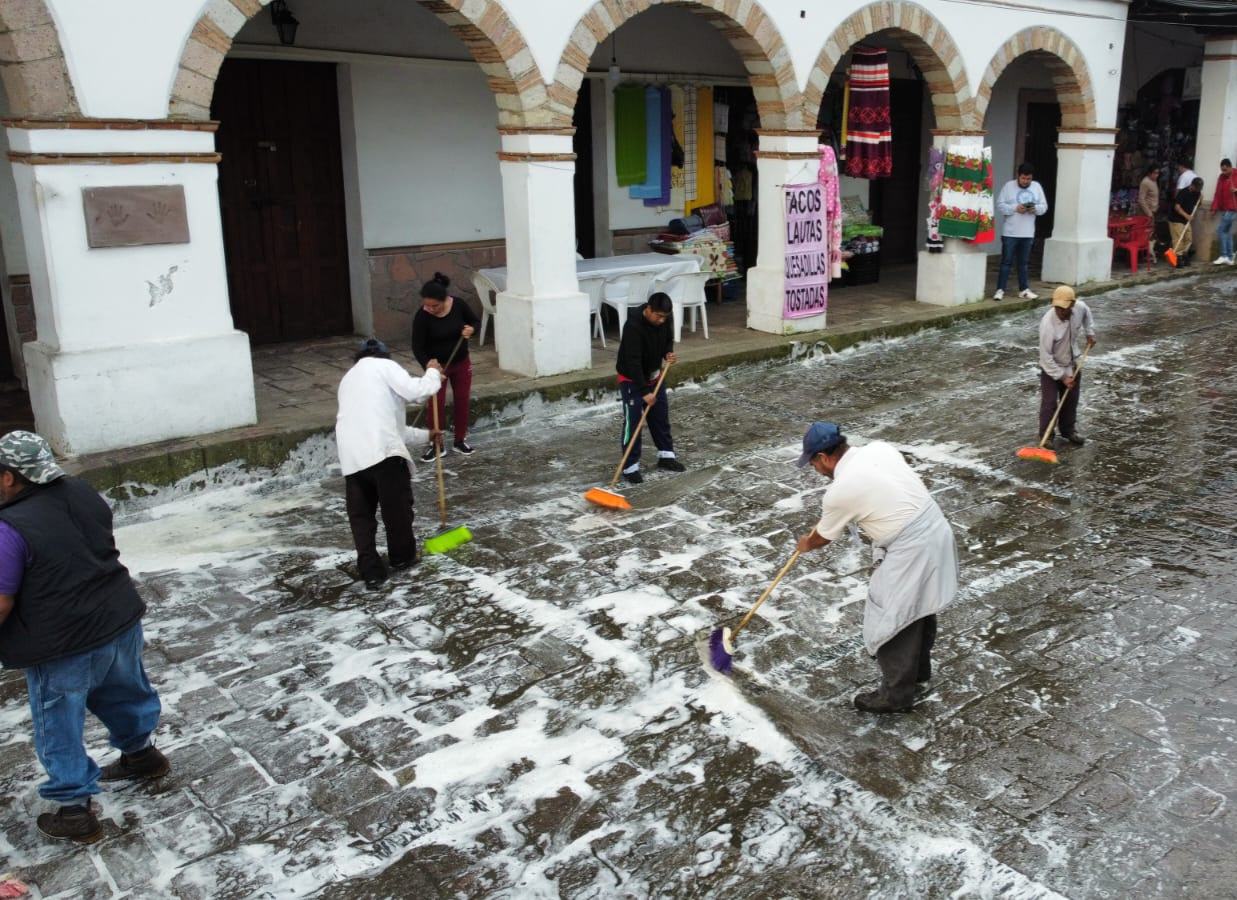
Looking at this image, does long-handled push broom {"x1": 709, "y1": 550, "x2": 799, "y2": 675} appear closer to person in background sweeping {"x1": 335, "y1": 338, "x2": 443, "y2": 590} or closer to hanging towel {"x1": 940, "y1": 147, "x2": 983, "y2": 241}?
person in background sweeping {"x1": 335, "y1": 338, "x2": 443, "y2": 590}

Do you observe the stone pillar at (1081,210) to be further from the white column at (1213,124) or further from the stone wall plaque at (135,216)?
the stone wall plaque at (135,216)

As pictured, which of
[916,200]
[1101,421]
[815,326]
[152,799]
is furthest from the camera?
[916,200]

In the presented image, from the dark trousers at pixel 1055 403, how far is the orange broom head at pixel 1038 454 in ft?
0.87

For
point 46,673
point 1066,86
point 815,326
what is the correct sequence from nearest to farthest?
point 46,673 < point 815,326 < point 1066,86

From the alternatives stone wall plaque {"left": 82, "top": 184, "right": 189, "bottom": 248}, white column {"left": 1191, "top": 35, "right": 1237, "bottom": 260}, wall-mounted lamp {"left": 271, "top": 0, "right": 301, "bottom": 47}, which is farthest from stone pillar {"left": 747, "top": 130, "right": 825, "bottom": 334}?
white column {"left": 1191, "top": 35, "right": 1237, "bottom": 260}

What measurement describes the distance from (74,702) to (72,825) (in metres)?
0.47

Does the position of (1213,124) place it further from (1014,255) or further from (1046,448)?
(1046,448)

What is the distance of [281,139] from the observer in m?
11.7

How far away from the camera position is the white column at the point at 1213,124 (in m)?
17.3

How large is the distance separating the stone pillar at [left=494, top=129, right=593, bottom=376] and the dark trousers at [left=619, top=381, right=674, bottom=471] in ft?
7.13

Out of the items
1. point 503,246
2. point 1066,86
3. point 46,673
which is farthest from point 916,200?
point 46,673

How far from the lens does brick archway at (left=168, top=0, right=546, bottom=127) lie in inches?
317

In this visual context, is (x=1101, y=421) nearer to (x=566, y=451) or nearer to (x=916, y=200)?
(x=566, y=451)

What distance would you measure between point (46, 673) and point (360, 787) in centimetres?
128
